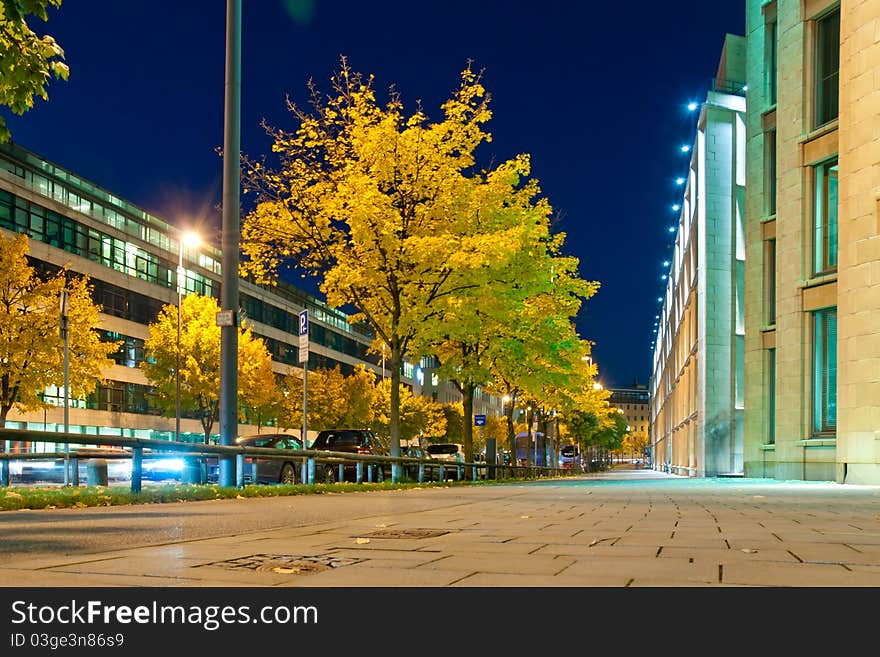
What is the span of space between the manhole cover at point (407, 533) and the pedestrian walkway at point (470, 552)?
0.6 inches

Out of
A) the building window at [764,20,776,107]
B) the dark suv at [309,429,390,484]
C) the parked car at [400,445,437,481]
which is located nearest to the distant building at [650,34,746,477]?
the building window at [764,20,776,107]

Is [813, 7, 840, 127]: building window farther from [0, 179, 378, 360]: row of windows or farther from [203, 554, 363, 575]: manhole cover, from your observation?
[0, 179, 378, 360]: row of windows

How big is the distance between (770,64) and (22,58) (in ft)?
97.4

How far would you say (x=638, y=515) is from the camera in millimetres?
10375

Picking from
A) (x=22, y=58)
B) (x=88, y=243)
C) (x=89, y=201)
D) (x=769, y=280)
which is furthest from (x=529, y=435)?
(x=22, y=58)

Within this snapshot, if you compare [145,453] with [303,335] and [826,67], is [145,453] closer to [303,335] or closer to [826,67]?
[303,335]

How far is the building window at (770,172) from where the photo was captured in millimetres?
32750

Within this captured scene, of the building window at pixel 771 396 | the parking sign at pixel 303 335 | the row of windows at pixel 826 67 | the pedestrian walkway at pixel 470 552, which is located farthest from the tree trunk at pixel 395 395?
the building window at pixel 771 396

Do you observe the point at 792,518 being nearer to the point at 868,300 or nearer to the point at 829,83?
the point at 868,300

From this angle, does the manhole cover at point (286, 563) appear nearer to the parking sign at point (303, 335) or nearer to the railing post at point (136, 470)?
the railing post at point (136, 470)

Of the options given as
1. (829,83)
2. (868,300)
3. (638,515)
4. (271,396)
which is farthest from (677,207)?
(638,515)

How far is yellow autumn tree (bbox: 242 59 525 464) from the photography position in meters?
22.7

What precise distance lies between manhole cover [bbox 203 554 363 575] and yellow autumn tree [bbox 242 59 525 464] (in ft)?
55.5
